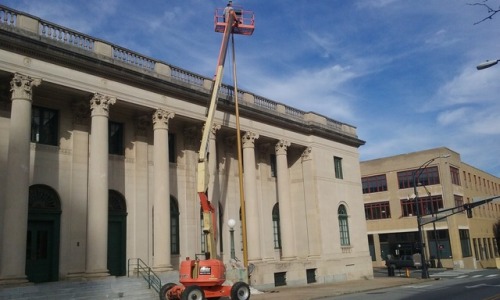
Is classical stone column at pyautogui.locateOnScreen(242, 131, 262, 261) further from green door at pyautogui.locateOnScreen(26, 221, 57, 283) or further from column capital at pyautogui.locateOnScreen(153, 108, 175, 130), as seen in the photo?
green door at pyautogui.locateOnScreen(26, 221, 57, 283)

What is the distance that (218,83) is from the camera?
25.9 m

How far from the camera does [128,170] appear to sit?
26.1 metres

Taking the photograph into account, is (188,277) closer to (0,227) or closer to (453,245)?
(0,227)

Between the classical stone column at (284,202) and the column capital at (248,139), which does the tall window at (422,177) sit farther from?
the column capital at (248,139)

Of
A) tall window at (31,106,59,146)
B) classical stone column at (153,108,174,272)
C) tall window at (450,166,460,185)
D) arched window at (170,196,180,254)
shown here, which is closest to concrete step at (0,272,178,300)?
classical stone column at (153,108,174,272)

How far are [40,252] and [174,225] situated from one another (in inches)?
304

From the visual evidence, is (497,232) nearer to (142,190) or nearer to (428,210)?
(428,210)

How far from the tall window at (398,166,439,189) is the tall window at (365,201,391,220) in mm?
3500

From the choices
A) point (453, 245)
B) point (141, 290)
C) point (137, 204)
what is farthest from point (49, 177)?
point (453, 245)

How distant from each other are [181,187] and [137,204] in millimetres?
3333

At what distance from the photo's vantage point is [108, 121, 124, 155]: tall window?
2595 centimetres

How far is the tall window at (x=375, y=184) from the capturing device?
219 ft

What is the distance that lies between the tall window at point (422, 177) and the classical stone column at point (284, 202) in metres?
33.3

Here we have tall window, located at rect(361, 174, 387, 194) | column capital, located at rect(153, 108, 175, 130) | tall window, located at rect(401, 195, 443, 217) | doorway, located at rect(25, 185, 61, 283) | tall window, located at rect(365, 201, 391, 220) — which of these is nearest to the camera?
doorway, located at rect(25, 185, 61, 283)
